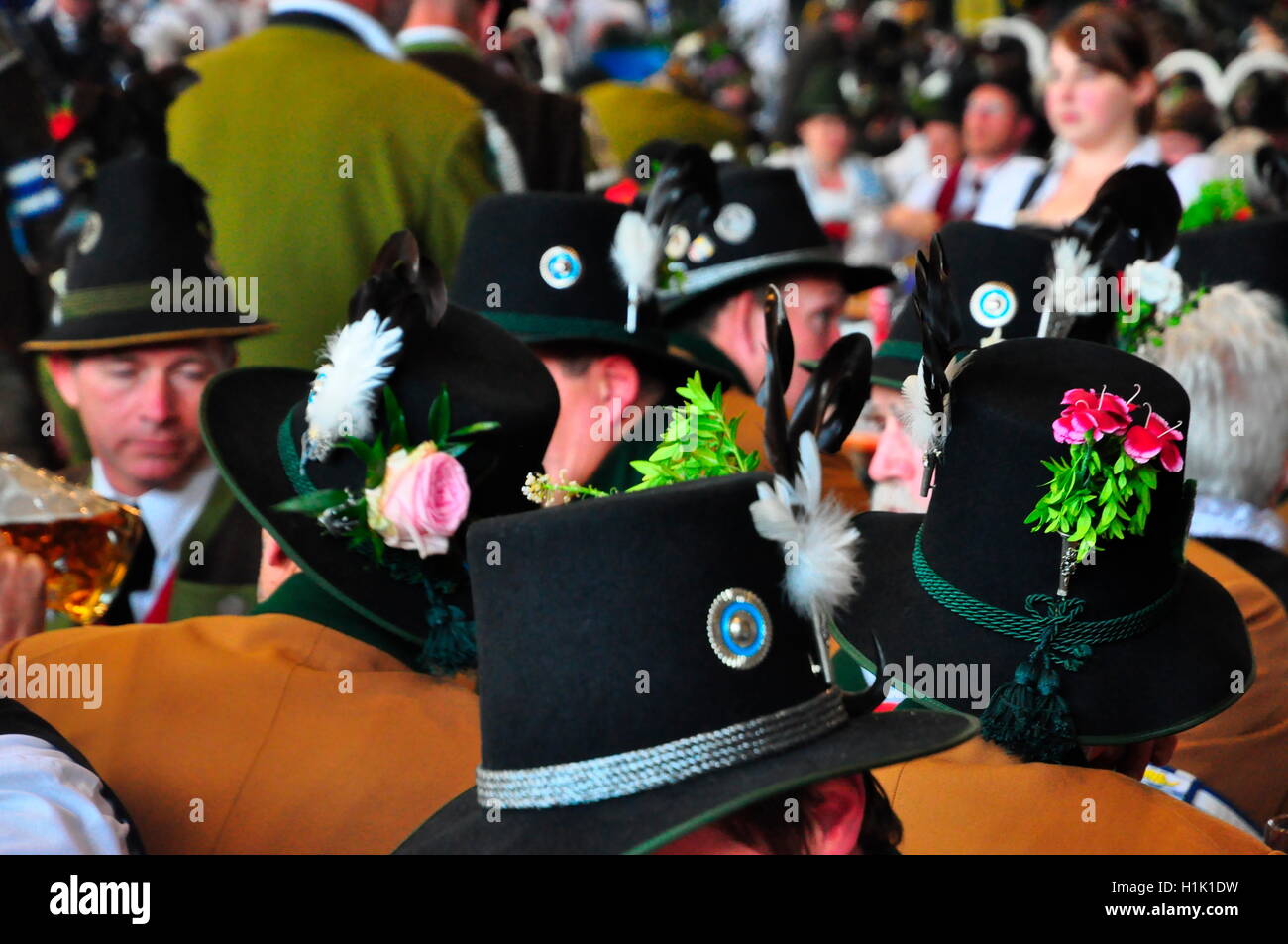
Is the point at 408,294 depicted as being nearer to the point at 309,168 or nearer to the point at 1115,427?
the point at 1115,427

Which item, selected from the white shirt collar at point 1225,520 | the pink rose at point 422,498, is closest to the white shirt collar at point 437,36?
the white shirt collar at point 1225,520

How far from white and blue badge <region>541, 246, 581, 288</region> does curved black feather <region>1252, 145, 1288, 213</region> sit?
74.9 inches

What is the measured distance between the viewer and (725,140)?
564 centimetres

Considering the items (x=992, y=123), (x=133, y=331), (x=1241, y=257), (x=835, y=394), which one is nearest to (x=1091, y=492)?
(x=835, y=394)

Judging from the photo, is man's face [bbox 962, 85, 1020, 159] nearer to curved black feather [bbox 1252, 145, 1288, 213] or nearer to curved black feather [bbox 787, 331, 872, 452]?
curved black feather [bbox 1252, 145, 1288, 213]

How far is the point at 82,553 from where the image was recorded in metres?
2.54

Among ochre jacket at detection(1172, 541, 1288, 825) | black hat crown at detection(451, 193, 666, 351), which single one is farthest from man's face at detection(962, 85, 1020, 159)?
ochre jacket at detection(1172, 541, 1288, 825)

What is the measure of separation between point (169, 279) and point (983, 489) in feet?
5.93

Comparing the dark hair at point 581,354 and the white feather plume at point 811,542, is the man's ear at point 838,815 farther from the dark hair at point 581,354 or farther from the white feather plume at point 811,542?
the dark hair at point 581,354

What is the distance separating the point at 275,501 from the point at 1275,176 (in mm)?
2820

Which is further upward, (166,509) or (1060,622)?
(166,509)

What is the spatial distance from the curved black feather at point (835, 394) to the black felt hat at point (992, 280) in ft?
4.82
